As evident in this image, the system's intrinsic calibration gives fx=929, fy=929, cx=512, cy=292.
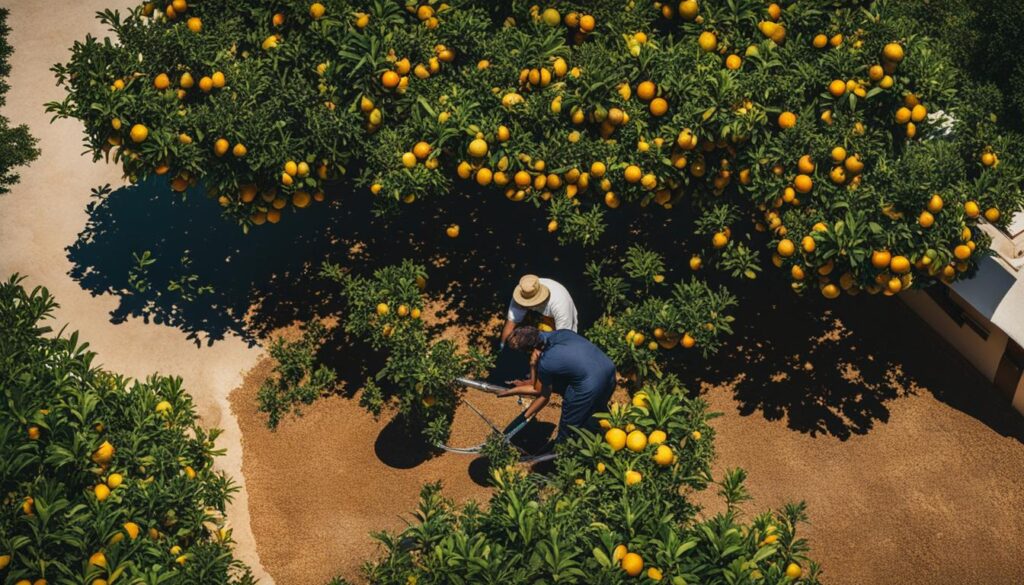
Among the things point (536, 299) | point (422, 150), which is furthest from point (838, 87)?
point (422, 150)

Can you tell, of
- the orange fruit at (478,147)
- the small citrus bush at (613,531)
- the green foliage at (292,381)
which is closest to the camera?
the small citrus bush at (613,531)

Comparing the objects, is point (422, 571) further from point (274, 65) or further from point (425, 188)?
point (274, 65)

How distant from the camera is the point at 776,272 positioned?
10.6 m

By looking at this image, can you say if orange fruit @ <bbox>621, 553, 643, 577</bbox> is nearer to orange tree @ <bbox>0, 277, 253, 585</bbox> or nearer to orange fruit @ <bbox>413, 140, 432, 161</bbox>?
orange tree @ <bbox>0, 277, 253, 585</bbox>

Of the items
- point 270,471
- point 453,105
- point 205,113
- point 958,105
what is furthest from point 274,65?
point 958,105

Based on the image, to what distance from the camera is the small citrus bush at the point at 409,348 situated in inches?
321

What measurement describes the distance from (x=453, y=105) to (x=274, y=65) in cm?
171

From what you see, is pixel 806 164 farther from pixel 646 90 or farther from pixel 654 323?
pixel 654 323

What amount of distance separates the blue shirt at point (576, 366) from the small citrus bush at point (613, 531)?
116 cm

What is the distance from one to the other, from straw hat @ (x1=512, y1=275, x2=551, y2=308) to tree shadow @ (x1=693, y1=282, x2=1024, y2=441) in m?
2.33

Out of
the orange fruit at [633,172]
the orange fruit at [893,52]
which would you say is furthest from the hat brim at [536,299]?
the orange fruit at [893,52]

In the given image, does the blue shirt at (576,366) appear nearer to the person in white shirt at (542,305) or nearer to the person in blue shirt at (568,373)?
the person in blue shirt at (568,373)

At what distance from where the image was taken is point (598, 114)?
8.03 meters

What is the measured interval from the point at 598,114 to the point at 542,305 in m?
1.76
